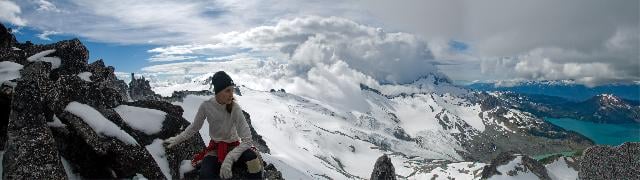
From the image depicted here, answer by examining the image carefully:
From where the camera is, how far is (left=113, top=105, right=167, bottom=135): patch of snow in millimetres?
21531

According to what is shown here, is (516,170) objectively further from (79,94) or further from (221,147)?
(221,147)

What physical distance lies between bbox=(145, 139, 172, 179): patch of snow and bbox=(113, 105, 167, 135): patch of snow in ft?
2.32

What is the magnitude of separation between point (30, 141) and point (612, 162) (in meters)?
64.9

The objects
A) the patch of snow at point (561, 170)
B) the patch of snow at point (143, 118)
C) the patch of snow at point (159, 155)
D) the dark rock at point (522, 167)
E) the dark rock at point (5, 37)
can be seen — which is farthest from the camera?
the patch of snow at point (561, 170)

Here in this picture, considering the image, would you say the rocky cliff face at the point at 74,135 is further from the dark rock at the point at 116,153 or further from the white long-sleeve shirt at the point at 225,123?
the white long-sleeve shirt at the point at 225,123

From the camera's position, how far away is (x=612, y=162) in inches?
2366

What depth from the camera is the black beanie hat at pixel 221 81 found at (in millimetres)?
11648

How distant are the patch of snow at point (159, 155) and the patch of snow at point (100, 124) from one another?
5.10 ft

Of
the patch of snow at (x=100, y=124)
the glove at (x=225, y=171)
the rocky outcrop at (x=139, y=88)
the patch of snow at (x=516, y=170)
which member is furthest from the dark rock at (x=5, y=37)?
the patch of snow at (x=516, y=170)

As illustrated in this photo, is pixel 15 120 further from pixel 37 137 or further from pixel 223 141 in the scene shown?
pixel 223 141

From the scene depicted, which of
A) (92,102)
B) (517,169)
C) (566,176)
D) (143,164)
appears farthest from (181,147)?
(566,176)

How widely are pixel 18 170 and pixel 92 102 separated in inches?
319

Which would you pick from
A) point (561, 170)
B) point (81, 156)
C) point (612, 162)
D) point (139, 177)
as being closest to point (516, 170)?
point (561, 170)

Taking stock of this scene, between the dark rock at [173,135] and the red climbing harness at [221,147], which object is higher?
the red climbing harness at [221,147]
